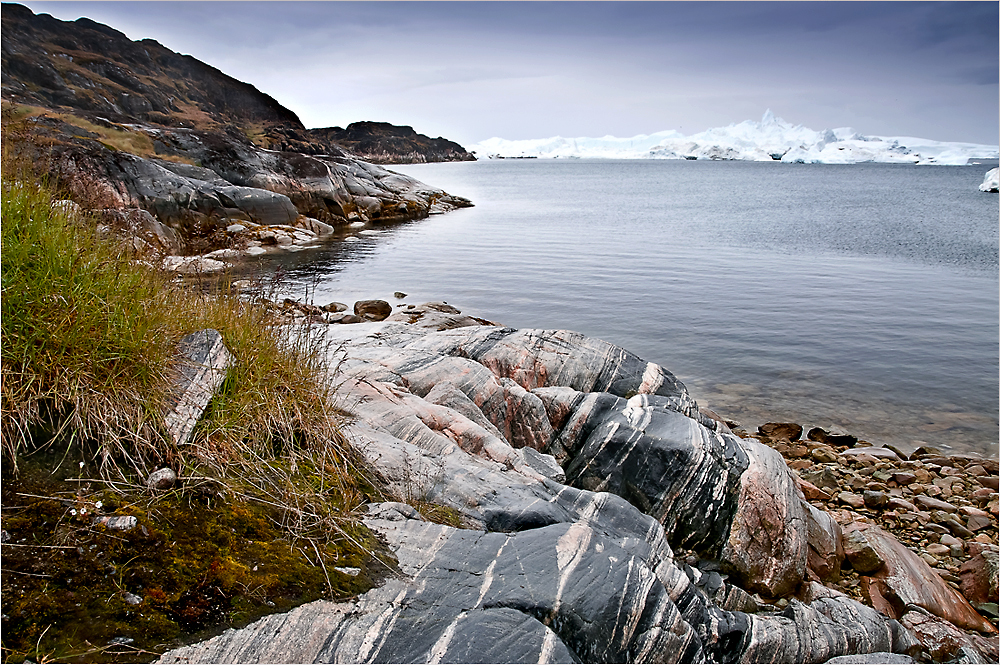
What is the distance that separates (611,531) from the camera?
192 inches

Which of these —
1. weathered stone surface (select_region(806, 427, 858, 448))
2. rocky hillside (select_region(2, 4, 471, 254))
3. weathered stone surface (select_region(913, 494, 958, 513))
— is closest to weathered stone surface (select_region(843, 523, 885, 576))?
weathered stone surface (select_region(913, 494, 958, 513))

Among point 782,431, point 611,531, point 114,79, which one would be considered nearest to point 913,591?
point 611,531

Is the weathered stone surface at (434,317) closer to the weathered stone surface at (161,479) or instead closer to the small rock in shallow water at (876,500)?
the small rock in shallow water at (876,500)

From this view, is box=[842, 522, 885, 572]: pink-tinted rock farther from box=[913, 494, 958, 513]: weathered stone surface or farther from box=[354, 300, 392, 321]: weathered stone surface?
box=[354, 300, 392, 321]: weathered stone surface

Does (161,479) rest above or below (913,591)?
above

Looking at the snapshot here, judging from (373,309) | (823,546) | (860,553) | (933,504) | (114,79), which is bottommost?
(933,504)

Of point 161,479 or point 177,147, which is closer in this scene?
point 161,479

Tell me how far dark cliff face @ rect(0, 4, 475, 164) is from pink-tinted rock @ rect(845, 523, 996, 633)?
46921 millimetres

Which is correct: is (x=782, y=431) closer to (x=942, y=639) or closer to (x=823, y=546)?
(x=823, y=546)

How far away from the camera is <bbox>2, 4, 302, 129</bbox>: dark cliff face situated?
45.1 meters

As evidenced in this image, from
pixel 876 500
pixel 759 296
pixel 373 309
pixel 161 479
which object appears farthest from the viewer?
pixel 759 296

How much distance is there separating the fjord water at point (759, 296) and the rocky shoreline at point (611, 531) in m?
1.91

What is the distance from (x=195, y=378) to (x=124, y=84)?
62.2 m

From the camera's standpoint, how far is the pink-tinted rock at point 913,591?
632cm
